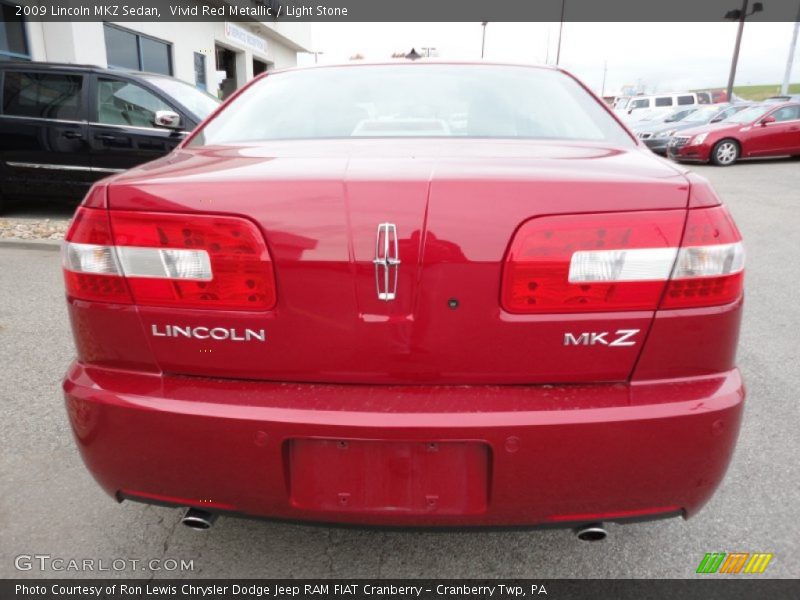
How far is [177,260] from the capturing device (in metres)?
1.40

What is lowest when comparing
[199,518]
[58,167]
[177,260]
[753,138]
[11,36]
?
[199,518]

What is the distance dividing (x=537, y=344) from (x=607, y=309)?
18cm

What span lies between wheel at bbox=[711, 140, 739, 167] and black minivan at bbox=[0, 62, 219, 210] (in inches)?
491

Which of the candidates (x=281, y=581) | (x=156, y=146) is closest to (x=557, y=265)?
(x=281, y=581)

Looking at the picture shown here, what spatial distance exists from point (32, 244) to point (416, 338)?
5.67 metres

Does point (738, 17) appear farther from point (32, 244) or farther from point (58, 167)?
point (32, 244)

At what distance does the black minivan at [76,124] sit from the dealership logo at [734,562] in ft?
20.6

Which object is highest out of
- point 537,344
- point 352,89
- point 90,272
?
point 352,89

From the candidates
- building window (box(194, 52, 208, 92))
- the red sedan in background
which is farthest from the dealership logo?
building window (box(194, 52, 208, 92))

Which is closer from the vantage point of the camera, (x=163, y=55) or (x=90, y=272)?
(x=90, y=272)

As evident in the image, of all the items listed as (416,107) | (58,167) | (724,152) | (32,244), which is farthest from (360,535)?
(724,152)

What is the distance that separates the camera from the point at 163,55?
49.2 ft

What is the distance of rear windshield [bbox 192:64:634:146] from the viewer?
6.75 feet

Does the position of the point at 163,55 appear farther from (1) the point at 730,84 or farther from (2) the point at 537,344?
Answer: (1) the point at 730,84
